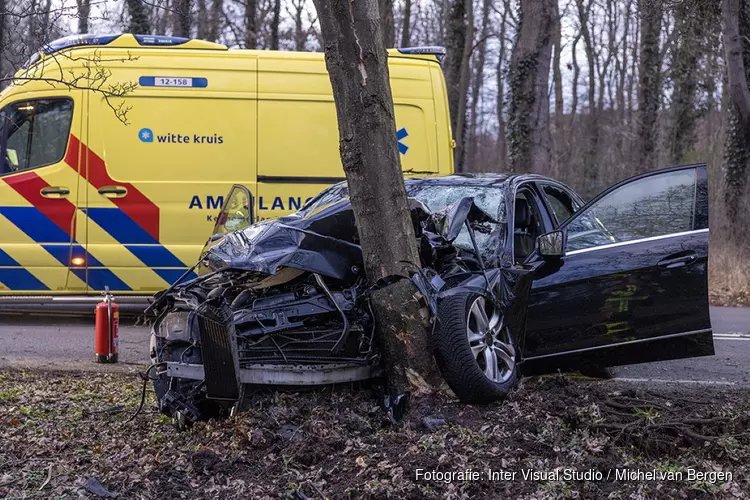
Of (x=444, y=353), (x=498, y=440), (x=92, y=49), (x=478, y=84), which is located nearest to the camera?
(x=498, y=440)

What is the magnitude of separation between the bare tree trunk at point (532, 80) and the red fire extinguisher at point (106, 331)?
21.3ft

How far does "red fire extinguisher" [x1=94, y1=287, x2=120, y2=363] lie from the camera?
6.92 m

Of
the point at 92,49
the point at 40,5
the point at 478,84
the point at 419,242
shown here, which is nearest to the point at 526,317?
the point at 419,242

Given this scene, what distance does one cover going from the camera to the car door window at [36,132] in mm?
8555

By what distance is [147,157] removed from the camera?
28.3ft

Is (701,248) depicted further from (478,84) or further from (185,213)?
(478,84)

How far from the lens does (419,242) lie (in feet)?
15.9

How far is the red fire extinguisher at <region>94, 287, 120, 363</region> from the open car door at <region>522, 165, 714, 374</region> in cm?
365

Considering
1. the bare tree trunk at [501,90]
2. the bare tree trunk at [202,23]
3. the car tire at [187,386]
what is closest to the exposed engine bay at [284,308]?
the car tire at [187,386]

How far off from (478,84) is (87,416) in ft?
101

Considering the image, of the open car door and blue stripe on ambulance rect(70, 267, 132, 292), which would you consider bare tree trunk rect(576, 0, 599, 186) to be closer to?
blue stripe on ambulance rect(70, 267, 132, 292)

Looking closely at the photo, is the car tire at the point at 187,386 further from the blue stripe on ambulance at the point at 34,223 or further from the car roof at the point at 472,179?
the blue stripe on ambulance at the point at 34,223

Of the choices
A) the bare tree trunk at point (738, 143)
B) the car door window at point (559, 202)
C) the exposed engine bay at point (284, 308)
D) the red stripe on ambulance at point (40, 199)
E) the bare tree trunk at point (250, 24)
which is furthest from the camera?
the bare tree trunk at point (250, 24)

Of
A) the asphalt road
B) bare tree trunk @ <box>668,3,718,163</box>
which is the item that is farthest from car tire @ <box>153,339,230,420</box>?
bare tree trunk @ <box>668,3,718,163</box>
